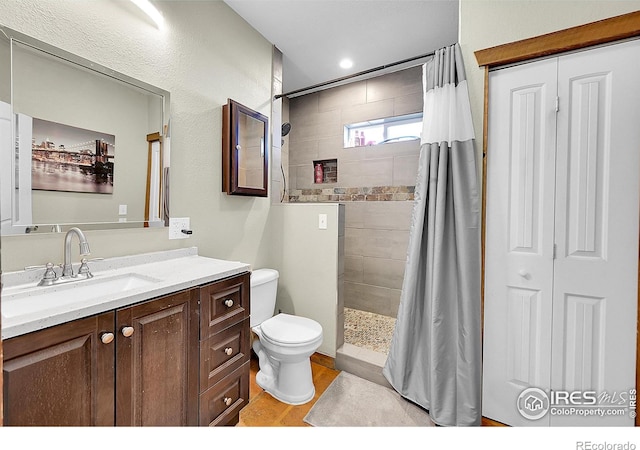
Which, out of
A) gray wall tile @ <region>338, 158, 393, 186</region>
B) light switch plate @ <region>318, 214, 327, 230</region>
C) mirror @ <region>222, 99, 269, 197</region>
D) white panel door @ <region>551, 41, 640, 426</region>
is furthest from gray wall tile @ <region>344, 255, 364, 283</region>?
white panel door @ <region>551, 41, 640, 426</region>

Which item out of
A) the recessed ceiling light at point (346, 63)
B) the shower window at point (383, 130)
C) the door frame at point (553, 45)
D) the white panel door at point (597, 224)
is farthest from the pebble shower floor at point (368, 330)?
the recessed ceiling light at point (346, 63)

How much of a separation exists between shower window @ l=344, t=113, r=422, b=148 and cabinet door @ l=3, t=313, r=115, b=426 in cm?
267

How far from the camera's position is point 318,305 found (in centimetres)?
227

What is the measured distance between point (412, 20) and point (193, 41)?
155cm

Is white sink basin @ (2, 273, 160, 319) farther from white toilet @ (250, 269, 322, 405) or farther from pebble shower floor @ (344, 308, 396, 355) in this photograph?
pebble shower floor @ (344, 308, 396, 355)

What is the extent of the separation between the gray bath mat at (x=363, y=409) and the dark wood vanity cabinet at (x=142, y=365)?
482mm

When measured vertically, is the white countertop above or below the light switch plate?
below

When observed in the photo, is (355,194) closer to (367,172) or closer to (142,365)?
(367,172)

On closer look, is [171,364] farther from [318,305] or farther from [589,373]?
[589,373]

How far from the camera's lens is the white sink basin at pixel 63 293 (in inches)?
40.6

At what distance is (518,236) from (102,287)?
203 cm

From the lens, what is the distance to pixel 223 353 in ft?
4.74

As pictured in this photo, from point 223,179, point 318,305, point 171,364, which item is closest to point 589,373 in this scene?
point 318,305

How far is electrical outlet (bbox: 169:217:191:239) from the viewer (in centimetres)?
171
